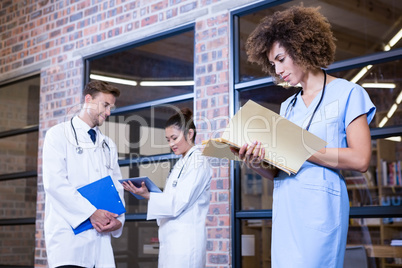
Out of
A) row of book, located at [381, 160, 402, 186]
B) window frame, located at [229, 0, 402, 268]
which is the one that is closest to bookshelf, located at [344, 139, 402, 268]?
row of book, located at [381, 160, 402, 186]

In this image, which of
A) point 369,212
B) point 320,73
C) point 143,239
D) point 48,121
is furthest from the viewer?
point 48,121

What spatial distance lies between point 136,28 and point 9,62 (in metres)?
2.13

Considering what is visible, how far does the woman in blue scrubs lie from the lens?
6.13ft

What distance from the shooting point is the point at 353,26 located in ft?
18.4

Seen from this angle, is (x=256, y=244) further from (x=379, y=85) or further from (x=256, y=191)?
(x=256, y=191)

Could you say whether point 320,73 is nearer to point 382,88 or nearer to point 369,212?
point 369,212

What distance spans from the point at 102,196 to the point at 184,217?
53cm

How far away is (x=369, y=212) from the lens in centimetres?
317

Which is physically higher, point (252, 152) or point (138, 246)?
point (252, 152)

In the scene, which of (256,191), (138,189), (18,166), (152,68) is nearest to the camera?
(138,189)

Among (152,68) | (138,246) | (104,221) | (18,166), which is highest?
(152,68)

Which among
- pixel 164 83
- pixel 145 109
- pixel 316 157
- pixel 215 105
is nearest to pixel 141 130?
pixel 145 109

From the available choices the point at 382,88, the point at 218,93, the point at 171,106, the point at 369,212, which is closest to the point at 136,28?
the point at 171,106

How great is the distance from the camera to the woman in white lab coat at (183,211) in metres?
3.02
